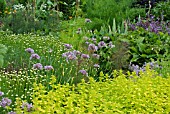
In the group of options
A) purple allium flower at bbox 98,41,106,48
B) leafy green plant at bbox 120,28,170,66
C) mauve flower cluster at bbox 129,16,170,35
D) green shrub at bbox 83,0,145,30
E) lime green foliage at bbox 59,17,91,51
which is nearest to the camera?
purple allium flower at bbox 98,41,106,48

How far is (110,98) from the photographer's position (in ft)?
14.3

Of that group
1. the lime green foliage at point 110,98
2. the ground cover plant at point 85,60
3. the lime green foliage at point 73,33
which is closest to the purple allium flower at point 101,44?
the ground cover plant at point 85,60

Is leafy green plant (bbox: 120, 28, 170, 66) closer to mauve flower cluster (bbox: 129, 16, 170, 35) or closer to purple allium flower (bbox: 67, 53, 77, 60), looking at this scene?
mauve flower cluster (bbox: 129, 16, 170, 35)

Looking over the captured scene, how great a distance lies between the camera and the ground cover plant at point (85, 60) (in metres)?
4.13

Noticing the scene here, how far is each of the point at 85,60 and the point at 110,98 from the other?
190 centimetres

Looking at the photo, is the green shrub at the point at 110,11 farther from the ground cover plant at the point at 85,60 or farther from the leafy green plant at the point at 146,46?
the leafy green plant at the point at 146,46

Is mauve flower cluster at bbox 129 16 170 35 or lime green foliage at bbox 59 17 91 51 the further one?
mauve flower cluster at bbox 129 16 170 35

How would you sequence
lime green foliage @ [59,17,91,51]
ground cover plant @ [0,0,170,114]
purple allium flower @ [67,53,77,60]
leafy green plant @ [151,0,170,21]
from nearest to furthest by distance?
ground cover plant @ [0,0,170,114] → purple allium flower @ [67,53,77,60] → lime green foliage @ [59,17,91,51] → leafy green plant @ [151,0,170,21]

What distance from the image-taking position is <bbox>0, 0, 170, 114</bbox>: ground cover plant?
13.6ft

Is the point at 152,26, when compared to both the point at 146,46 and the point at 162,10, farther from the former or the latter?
the point at 162,10

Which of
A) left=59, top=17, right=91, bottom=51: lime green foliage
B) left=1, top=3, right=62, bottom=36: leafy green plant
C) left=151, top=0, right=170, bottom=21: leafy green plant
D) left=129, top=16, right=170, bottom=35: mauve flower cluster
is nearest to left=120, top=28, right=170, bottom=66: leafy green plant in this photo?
left=129, top=16, right=170, bottom=35: mauve flower cluster

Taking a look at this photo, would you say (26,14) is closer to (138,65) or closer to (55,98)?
(138,65)

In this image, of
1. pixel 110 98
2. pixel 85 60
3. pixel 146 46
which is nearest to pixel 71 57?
pixel 85 60

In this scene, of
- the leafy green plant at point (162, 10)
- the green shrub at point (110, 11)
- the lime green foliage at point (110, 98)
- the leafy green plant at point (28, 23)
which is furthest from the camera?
the leafy green plant at point (162, 10)
